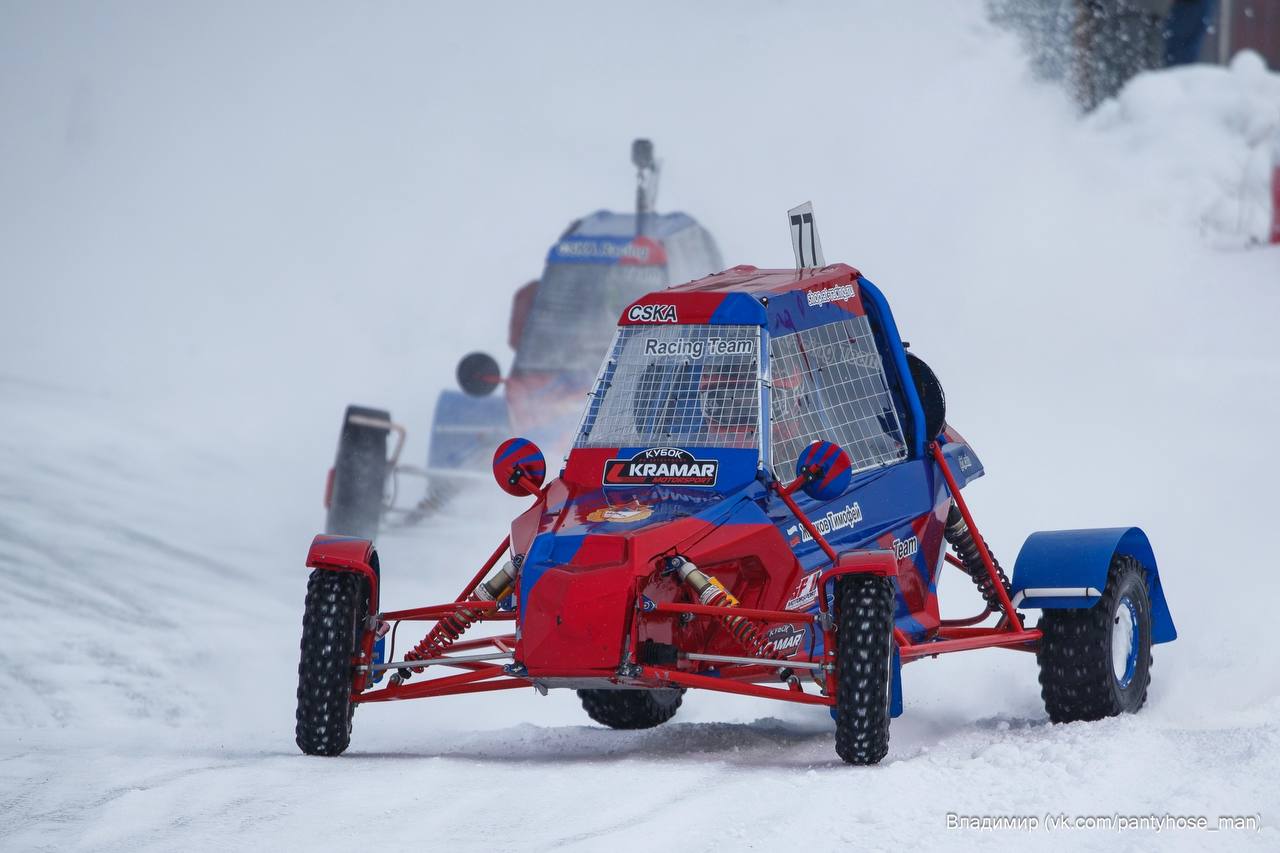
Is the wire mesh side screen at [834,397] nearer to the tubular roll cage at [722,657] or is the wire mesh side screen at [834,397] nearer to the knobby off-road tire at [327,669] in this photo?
the tubular roll cage at [722,657]

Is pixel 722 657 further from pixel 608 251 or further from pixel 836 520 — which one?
pixel 608 251

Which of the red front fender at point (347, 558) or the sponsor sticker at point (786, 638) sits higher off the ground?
the red front fender at point (347, 558)

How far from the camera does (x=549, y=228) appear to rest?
1158 inches

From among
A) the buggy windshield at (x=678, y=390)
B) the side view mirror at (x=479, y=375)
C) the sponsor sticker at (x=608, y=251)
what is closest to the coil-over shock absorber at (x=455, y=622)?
the buggy windshield at (x=678, y=390)

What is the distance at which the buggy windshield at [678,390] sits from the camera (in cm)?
758

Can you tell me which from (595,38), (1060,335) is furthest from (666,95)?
(1060,335)

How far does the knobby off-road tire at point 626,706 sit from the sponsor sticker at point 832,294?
203 centimetres

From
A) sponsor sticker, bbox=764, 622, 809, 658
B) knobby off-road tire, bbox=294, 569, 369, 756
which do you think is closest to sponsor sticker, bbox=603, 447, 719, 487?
sponsor sticker, bbox=764, 622, 809, 658

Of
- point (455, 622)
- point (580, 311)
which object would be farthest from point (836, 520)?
point (580, 311)

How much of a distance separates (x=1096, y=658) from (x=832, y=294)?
1.91m

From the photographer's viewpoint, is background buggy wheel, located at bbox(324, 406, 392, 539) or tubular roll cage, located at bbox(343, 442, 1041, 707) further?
background buggy wheel, located at bbox(324, 406, 392, 539)

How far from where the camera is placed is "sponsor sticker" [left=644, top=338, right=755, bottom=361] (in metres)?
7.73

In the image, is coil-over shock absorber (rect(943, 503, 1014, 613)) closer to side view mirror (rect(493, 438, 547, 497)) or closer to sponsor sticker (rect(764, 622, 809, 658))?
sponsor sticker (rect(764, 622, 809, 658))

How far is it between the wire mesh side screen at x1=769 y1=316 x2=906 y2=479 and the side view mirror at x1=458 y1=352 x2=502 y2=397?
7.54m
